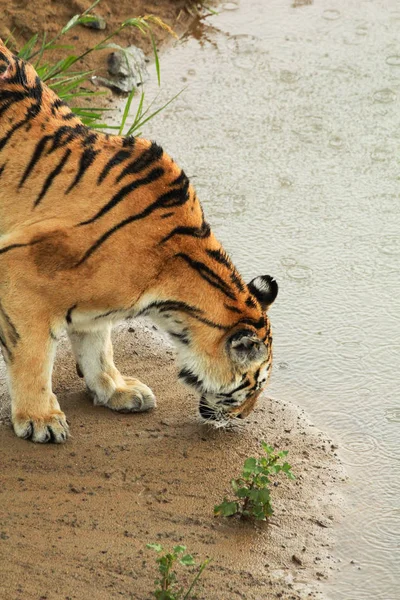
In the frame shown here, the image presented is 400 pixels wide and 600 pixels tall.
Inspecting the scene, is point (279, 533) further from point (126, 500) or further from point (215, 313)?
point (215, 313)

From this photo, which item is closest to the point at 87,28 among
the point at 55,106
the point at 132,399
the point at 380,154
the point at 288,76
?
the point at 288,76

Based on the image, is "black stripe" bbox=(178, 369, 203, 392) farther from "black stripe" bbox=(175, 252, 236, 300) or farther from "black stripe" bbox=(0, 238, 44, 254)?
"black stripe" bbox=(0, 238, 44, 254)

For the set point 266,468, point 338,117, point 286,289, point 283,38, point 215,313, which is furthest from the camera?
point 283,38

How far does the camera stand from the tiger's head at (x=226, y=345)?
4070 mm

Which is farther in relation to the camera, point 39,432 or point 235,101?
point 235,101

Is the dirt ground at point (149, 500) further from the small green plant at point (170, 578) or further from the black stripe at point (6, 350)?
the black stripe at point (6, 350)

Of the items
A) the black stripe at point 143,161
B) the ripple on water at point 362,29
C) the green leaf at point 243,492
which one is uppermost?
the black stripe at point 143,161

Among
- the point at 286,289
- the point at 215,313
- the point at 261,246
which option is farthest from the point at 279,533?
the point at 261,246

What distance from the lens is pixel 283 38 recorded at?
24.6 feet

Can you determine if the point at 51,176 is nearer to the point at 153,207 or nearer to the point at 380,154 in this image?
the point at 153,207

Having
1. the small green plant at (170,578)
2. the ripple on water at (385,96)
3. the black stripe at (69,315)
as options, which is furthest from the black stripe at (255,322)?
the ripple on water at (385,96)

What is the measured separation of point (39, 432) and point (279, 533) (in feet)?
3.13

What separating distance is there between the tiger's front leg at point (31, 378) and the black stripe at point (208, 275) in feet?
1.84

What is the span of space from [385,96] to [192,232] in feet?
10.4
